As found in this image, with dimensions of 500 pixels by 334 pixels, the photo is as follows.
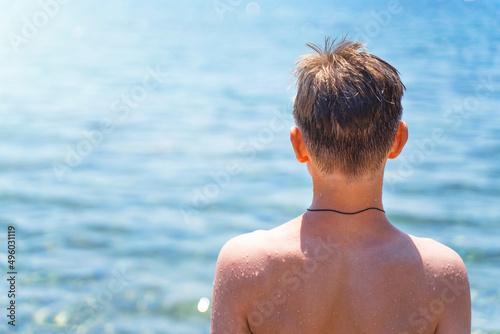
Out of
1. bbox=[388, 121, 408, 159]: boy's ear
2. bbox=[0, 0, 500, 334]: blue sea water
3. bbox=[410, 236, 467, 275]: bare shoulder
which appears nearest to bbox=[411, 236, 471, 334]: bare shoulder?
bbox=[410, 236, 467, 275]: bare shoulder

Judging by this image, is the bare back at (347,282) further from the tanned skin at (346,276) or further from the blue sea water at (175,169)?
the blue sea water at (175,169)

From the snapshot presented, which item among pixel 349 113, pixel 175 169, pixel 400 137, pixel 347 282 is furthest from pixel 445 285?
pixel 175 169

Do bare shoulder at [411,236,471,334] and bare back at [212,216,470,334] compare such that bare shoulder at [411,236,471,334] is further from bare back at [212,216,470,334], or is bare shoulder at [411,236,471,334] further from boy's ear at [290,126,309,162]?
boy's ear at [290,126,309,162]

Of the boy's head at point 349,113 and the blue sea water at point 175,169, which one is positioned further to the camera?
the blue sea water at point 175,169

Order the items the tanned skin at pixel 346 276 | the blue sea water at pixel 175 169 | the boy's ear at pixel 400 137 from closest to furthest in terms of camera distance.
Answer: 1. the tanned skin at pixel 346 276
2. the boy's ear at pixel 400 137
3. the blue sea water at pixel 175 169

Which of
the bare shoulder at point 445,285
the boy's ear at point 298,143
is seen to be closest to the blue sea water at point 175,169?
the bare shoulder at point 445,285

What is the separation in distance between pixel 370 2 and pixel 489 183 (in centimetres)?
1609

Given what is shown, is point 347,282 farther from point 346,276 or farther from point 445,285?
point 445,285

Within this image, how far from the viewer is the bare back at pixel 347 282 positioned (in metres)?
1.63

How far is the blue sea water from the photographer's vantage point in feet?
13.2

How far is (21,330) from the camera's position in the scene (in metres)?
3.58

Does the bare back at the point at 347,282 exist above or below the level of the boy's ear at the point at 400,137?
below

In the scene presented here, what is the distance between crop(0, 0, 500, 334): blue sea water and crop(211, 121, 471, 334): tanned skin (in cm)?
211

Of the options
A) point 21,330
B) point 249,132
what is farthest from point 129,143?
point 21,330
